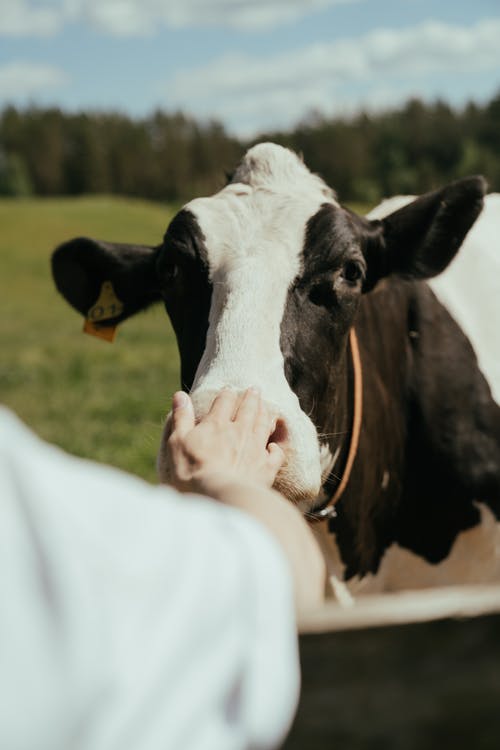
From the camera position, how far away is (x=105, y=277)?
4.06 m

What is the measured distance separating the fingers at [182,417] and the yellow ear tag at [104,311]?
231cm

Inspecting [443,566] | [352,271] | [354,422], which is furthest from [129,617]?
[443,566]

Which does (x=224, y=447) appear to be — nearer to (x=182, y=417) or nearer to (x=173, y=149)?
(x=182, y=417)

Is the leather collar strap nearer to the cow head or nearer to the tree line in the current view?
the cow head

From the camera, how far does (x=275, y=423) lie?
101 inches

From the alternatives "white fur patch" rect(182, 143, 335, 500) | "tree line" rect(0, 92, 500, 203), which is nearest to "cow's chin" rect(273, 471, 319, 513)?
"white fur patch" rect(182, 143, 335, 500)

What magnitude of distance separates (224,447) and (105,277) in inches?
102

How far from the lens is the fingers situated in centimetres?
169

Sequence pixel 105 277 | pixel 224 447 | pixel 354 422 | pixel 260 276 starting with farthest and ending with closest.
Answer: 1. pixel 105 277
2. pixel 354 422
3. pixel 260 276
4. pixel 224 447

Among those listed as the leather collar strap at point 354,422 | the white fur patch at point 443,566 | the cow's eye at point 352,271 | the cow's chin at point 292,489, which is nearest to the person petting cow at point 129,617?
the cow's chin at point 292,489

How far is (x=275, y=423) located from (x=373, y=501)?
1.30m

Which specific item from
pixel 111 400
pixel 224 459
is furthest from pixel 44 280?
pixel 224 459

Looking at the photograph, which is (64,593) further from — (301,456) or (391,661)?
(301,456)

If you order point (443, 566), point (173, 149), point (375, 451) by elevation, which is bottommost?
point (173, 149)
